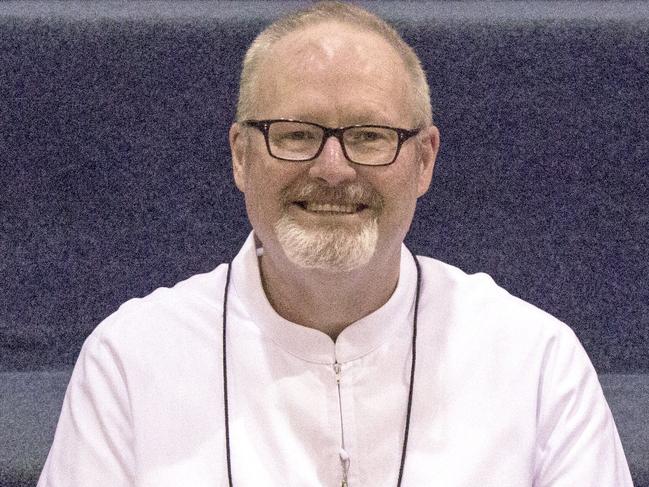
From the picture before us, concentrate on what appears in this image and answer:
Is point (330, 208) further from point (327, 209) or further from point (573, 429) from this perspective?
point (573, 429)

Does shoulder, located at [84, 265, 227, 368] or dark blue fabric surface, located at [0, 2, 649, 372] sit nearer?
shoulder, located at [84, 265, 227, 368]

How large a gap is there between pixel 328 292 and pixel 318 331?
37 millimetres

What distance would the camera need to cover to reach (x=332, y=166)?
857 mm

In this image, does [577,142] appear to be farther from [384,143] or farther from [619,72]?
[384,143]

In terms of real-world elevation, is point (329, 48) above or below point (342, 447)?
above

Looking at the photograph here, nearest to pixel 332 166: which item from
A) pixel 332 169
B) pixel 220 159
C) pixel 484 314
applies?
pixel 332 169

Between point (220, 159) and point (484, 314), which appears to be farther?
point (220, 159)

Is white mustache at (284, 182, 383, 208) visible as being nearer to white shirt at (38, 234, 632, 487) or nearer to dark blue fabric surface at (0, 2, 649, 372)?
white shirt at (38, 234, 632, 487)

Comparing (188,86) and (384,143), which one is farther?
(188,86)

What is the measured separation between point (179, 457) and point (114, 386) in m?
0.09

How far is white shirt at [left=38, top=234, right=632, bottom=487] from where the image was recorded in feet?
2.91

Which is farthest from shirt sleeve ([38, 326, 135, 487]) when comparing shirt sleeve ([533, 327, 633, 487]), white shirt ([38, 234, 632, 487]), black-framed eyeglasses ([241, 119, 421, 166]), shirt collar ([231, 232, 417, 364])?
shirt sleeve ([533, 327, 633, 487])

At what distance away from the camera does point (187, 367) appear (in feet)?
3.05

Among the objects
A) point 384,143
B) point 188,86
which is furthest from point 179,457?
point 188,86
